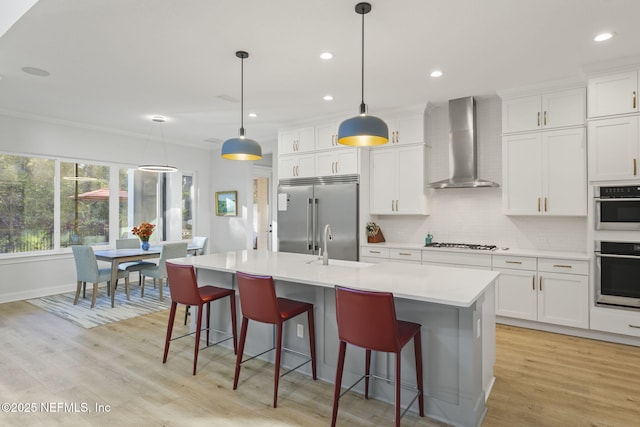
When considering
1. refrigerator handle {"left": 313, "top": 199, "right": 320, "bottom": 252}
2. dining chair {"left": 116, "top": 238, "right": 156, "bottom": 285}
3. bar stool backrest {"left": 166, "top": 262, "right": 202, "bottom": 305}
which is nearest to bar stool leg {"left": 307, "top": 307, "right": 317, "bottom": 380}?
bar stool backrest {"left": 166, "top": 262, "right": 202, "bottom": 305}

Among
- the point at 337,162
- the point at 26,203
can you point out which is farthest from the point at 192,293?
the point at 26,203

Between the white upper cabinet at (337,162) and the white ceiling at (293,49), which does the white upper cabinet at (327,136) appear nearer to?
the white upper cabinet at (337,162)

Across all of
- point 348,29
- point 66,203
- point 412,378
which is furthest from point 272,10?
point 66,203

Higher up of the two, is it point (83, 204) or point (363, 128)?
point (363, 128)

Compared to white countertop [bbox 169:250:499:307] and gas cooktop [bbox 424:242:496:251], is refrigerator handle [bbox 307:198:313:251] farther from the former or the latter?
white countertop [bbox 169:250:499:307]

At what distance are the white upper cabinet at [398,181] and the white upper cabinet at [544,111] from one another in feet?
3.57

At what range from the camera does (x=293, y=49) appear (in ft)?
10.7

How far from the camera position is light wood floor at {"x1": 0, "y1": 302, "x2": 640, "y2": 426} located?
93.7 inches

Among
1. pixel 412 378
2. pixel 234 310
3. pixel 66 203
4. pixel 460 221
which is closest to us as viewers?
pixel 412 378

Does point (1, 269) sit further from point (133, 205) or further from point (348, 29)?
point (348, 29)

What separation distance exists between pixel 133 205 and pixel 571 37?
6.91 meters

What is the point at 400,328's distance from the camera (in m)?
2.29

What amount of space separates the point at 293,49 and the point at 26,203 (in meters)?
4.96

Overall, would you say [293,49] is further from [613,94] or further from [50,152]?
[50,152]
